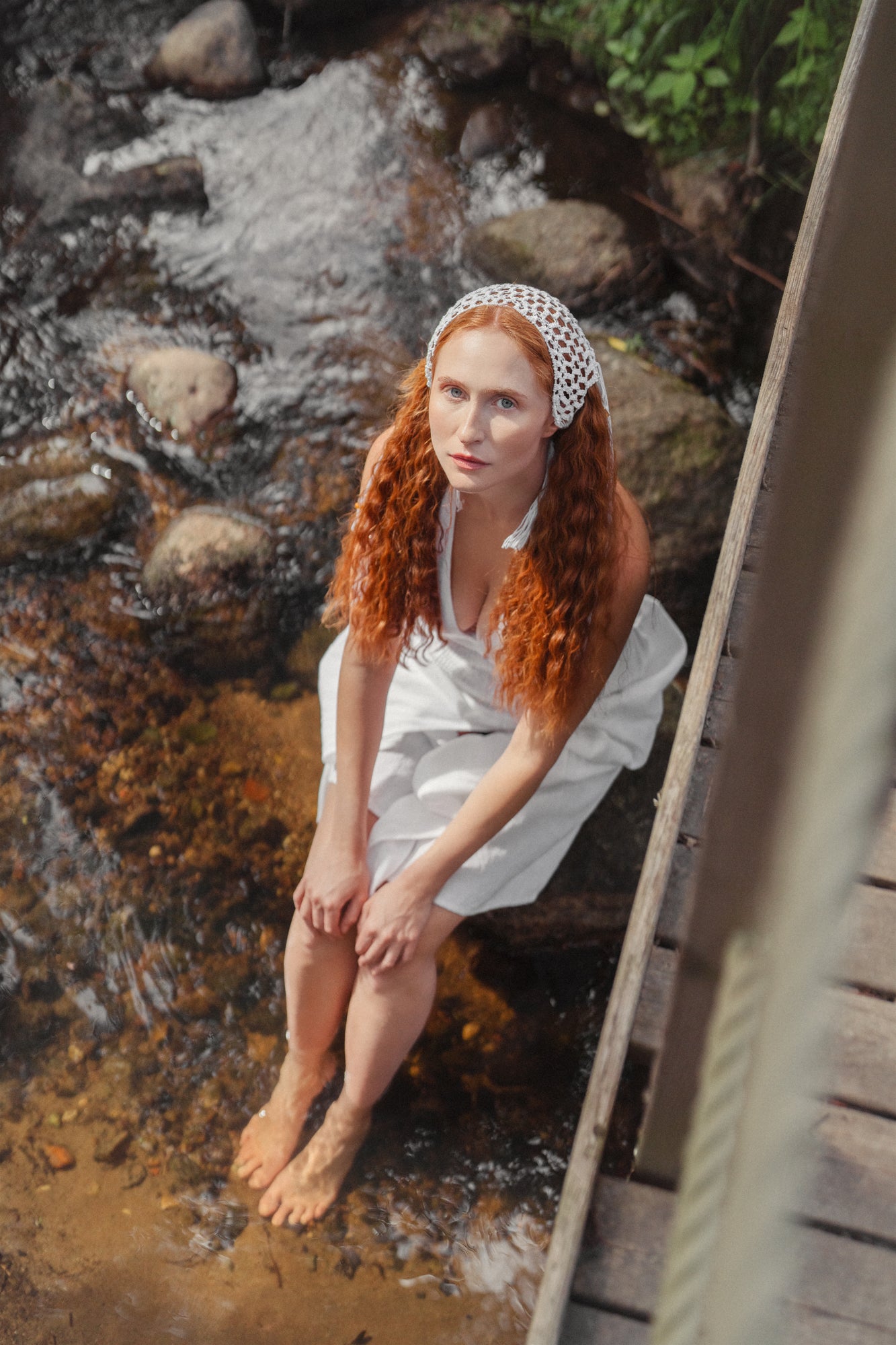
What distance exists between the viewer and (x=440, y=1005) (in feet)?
9.44

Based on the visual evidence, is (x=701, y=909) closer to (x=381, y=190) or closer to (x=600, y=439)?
(x=600, y=439)

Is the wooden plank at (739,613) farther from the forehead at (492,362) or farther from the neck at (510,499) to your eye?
the forehead at (492,362)

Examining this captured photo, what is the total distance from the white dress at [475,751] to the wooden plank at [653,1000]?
617 millimetres

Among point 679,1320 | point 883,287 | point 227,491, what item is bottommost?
point 227,491

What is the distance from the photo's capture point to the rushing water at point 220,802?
2498mm

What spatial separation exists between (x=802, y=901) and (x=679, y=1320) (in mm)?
333

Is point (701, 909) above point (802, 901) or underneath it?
underneath

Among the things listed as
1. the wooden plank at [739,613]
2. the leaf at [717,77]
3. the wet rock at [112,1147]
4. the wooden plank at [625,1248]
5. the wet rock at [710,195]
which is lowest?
the wet rock at [112,1147]

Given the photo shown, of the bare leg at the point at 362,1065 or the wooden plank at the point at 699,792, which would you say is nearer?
the wooden plank at the point at 699,792

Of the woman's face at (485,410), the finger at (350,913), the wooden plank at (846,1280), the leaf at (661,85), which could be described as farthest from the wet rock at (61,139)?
the wooden plank at (846,1280)

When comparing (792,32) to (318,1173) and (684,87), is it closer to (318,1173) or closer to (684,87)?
(684,87)

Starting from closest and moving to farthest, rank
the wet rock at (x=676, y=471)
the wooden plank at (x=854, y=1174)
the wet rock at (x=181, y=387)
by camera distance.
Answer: the wooden plank at (x=854, y=1174) < the wet rock at (x=676, y=471) < the wet rock at (x=181, y=387)

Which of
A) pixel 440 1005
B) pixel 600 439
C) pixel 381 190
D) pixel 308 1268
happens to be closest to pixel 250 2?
pixel 381 190

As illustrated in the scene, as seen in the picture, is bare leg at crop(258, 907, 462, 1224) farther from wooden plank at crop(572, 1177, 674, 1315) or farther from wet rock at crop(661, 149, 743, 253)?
wet rock at crop(661, 149, 743, 253)
